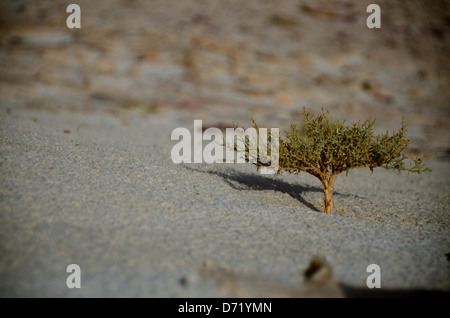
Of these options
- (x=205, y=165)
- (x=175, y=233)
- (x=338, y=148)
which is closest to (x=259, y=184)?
(x=205, y=165)

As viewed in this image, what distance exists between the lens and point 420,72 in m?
23.8

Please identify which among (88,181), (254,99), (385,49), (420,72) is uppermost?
(385,49)

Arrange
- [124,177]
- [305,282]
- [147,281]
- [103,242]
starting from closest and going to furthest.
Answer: [147,281] → [305,282] → [103,242] → [124,177]

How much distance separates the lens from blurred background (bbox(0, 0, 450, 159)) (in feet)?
68.7

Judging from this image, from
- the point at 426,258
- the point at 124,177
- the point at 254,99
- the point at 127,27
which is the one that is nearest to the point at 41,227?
the point at 124,177

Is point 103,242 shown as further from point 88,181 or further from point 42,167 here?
point 42,167

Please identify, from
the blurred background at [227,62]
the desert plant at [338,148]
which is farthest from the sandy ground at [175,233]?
the blurred background at [227,62]

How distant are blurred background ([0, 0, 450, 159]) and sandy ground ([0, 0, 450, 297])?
11cm

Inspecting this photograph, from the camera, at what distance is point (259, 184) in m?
7.77

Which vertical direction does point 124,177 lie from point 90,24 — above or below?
below

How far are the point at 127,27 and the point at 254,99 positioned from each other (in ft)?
33.8

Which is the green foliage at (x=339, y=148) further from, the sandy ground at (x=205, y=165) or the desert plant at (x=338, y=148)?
the sandy ground at (x=205, y=165)

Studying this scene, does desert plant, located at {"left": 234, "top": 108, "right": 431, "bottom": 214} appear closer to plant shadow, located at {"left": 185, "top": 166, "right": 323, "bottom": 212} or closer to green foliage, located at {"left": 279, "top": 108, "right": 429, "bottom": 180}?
green foliage, located at {"left": 279, "top": 108, "right": 429, "bottom": 180}

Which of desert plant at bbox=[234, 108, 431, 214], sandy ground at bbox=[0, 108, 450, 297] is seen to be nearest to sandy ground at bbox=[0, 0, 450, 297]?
sandy ground at bbox=[0, 108, 450, 297]
